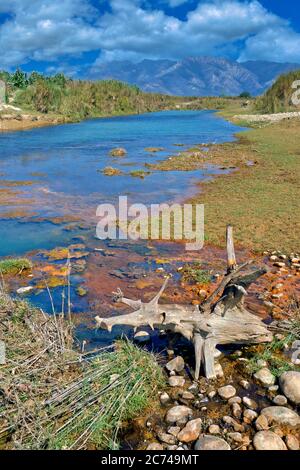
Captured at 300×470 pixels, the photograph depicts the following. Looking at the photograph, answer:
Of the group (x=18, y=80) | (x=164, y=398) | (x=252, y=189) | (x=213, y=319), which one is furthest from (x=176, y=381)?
(x=18, y=80)

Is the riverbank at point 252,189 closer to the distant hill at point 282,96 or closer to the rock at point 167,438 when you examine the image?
the rock at point 167,438

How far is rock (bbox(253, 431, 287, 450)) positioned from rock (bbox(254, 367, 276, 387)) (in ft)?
3.69

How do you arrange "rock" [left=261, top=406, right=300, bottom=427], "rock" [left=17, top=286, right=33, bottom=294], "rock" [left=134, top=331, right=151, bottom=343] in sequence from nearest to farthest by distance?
"rock" [left=261, top=406, right=300, bottom=427], "rock" [left=134, top=331, right=151, bottom=343], "rock" [left=17, top=286, right=33, bottom=294]

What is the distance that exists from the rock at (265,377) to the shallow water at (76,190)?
149 inches

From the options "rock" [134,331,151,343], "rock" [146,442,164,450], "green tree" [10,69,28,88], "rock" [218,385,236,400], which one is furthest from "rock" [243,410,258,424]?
"green tree" [10,69,28,88]

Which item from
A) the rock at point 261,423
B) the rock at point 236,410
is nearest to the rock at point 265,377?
the rock at point 236,410

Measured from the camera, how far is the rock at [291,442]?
519 cm

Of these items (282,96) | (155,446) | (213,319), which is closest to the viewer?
(155,446)

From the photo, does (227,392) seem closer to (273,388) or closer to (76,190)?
(273,388)

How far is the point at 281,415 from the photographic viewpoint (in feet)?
18.6

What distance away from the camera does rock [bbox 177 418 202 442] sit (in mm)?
5363

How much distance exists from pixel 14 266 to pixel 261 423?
7492 millimetres

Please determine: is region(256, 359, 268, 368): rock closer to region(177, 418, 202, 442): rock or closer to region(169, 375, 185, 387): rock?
region(169, 375, 185, 387): rock
